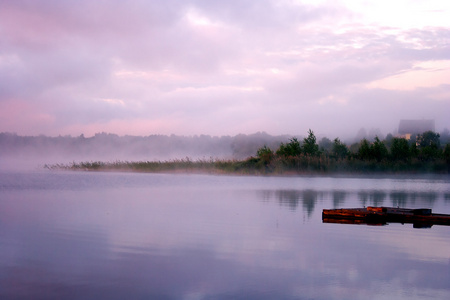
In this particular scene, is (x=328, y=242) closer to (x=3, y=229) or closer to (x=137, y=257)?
(x=137, y=257)

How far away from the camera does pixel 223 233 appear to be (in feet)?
36.4

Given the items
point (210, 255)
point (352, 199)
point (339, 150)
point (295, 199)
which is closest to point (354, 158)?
point (339, 150)

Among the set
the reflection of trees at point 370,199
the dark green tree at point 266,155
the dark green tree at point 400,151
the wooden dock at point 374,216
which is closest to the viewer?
the wooden dock at point 374,216

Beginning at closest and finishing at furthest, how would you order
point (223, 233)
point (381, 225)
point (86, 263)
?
point (86, 263)
point (223, 233)
point (381, 225)

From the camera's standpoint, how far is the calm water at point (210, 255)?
22.3 ft

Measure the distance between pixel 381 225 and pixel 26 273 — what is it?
8.75 meters

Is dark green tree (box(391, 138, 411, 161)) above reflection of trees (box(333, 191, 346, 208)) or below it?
above

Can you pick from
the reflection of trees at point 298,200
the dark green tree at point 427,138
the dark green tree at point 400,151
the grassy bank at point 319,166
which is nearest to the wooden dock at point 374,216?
the reflection of trees at point 298,200

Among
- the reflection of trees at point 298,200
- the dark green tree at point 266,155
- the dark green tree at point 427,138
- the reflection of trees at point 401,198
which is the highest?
the dark green tree at point 427,138

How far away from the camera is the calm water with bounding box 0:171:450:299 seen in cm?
680

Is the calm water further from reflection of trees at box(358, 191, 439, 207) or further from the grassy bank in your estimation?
the grassy bank

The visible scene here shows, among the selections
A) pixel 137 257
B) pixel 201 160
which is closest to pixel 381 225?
pixel 137 257

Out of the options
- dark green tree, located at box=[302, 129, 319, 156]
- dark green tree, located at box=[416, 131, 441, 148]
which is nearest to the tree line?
dark green tree, located at box=[302, 129, 319, 156]

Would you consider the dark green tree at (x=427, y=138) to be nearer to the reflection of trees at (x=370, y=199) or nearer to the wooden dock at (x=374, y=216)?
the reflection of trees at (x=370, y=199)
